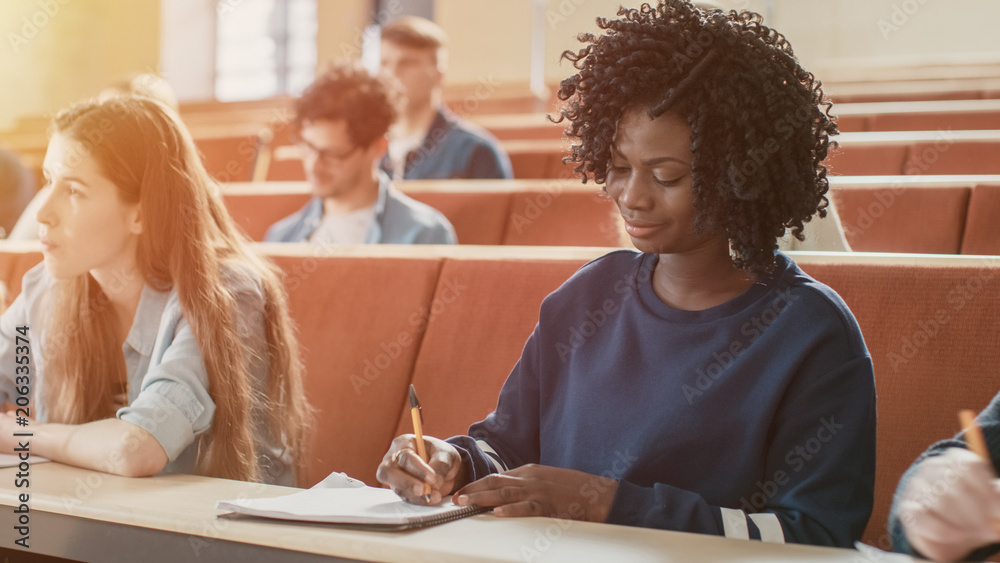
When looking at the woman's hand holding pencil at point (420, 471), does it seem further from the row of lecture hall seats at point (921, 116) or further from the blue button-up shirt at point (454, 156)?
the blue button-up shirt at point (454, 156)

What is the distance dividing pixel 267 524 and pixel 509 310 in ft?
2.58

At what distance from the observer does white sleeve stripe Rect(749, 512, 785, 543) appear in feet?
2.99

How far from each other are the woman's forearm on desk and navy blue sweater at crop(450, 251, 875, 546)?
37cm

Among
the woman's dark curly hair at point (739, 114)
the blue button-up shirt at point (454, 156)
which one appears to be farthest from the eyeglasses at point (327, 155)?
the woman's dark curly hair at point (739, 114)

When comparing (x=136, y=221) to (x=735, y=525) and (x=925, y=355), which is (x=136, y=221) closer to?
(x=735, y=525)

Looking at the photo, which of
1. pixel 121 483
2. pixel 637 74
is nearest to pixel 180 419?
pixel 121 483

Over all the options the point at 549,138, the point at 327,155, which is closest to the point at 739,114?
the point at 327,155

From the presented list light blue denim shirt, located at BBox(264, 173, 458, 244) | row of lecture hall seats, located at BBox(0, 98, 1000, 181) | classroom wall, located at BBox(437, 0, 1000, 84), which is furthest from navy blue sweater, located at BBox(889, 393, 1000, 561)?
classroom wall, located at BBox(437, 0, 1000, 84)

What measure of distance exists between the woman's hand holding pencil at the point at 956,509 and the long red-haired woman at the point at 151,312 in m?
0.87

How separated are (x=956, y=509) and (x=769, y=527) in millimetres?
239

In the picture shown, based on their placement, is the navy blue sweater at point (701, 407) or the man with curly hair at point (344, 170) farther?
the man with curly hair at point (344, 170)

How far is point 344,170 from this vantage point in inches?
108

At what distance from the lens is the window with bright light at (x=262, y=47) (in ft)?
22.9

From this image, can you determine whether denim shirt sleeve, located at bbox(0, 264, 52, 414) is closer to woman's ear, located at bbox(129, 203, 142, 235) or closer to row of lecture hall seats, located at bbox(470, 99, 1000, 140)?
woman's ear, located at bbox(129, 203, 142, 235)
